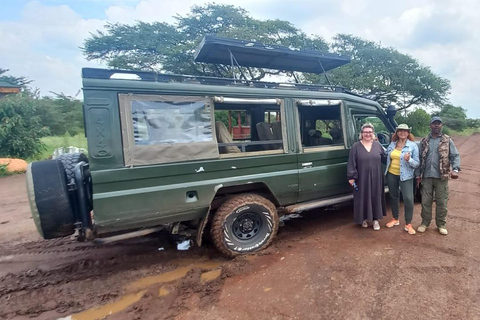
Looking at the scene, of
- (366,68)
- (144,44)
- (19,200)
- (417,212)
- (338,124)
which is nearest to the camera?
(338,124)

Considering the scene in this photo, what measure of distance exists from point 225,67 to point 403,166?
457 inches

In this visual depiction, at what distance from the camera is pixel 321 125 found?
506 centimetres

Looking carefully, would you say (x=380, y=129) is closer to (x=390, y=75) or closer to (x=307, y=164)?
(x=307, y=164)

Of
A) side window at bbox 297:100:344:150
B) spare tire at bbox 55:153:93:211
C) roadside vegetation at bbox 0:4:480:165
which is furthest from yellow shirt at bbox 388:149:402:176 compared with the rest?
roadside vegetation at bbox 0:4:480:165

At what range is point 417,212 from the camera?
16.0 ft

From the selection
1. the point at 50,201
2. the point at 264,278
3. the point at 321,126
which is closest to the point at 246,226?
the point at 264,278

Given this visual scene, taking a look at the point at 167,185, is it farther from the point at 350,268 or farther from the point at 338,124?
the point at 338,124

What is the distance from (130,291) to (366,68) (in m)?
22.7

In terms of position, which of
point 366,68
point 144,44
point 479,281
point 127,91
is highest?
point 144,44

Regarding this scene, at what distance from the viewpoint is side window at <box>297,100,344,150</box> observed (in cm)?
432

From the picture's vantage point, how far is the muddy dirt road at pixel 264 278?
2.58m

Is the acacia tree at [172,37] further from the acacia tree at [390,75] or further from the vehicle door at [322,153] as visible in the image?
the vehicle door at [322,153]

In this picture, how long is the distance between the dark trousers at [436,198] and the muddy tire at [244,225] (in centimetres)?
211

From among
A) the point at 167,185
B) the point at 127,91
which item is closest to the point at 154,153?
the point at 167,185
